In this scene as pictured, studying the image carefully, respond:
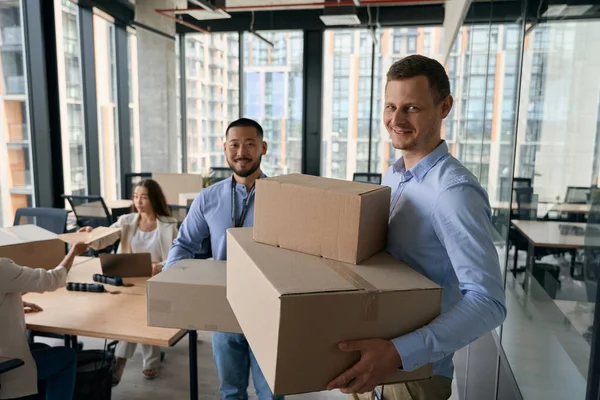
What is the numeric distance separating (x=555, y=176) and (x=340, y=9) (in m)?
4.36

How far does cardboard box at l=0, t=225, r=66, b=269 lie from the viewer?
2273 mm

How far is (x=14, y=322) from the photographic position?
185cm

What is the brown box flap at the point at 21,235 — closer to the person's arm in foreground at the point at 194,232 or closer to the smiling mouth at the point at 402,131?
the person's arm in foreground at the point at 194,232

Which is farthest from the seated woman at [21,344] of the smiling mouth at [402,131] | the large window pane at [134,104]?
the large window pane at [134,104]

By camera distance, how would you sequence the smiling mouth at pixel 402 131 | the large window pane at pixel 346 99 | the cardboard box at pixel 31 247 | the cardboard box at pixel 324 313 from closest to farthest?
the cardboard box at pixel 324 313 → the smiling mouth at pixel 402 131 → the cardboard box at pixel 31 247 → the large window pane at pixel 346 99

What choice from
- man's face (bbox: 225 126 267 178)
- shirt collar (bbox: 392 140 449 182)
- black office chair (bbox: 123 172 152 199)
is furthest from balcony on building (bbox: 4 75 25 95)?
shirt collar (bbox: 392 140 449 182)

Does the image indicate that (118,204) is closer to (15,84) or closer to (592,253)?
(15,84)

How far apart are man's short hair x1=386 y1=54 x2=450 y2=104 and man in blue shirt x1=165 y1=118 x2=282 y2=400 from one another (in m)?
0.94

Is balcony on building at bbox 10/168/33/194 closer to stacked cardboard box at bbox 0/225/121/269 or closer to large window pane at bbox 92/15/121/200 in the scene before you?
large window pane at bbox 92/15/121/200

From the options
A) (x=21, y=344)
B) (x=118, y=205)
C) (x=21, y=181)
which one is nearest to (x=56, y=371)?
(x=21, y=344)

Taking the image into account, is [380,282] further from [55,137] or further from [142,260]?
[55,137]

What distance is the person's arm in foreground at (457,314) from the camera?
2.87 ft

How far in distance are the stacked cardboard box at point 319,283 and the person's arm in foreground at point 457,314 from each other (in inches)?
1.0

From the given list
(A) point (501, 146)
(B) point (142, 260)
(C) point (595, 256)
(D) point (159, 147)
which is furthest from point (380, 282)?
(D) point (159, 147)
